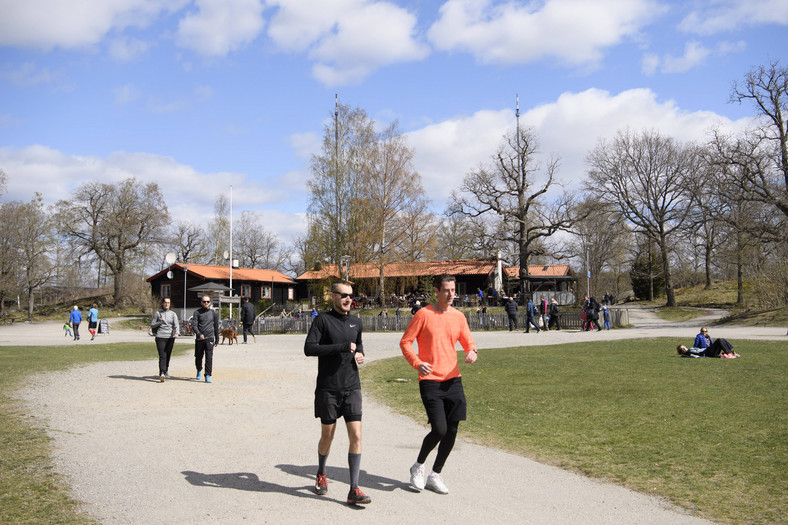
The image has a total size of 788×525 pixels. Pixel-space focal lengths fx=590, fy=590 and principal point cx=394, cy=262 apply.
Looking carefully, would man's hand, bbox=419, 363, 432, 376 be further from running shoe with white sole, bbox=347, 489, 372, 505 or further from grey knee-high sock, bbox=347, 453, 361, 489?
running shoe with white sole, bbox=347, 489, 372, 505

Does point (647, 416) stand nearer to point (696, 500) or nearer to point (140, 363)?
point (696, 500)

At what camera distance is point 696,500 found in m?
4.99

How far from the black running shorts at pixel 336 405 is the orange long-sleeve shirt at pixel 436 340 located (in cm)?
63

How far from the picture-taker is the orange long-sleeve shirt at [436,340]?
5.40m

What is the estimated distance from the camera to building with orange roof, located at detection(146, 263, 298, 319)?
5634 cm

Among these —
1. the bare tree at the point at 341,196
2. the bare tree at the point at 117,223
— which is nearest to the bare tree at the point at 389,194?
the bare tree at the point at 341,196

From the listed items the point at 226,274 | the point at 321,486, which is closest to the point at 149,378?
the point at 321,486

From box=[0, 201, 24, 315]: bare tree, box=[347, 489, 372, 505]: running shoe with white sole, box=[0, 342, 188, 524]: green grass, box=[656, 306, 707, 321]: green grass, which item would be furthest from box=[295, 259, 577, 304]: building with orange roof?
box=[347, 489, 372, 505]: running shoe with white sole

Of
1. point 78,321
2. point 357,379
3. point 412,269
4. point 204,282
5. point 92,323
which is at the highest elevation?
point 412,269

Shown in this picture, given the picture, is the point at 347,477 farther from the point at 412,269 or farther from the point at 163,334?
the point at 412,269

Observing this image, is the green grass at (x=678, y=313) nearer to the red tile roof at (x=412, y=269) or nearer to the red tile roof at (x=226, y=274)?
the red tile roof at (x=412, y=269)

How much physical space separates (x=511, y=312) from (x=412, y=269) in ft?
62.7

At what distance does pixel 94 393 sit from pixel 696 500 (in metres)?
10.4

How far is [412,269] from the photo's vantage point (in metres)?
50.7
